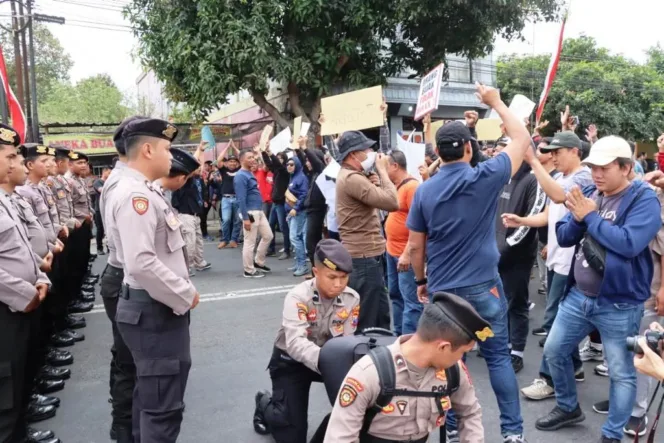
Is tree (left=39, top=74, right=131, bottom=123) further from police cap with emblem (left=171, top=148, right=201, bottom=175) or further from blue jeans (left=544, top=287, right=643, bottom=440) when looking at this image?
blue jeans (left=544, top=287, right=643, bottom=440)

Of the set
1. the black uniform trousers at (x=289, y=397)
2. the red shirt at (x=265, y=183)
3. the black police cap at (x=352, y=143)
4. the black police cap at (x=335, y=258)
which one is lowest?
the black uniform trousers at (x=289, y=397)

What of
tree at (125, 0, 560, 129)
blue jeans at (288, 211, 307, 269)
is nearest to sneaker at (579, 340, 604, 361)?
blue jeans at (288, 211, 307, 269)

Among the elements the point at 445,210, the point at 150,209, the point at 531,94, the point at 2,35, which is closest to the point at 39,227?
the point at 150,209

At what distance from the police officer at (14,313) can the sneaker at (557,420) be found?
126 inches

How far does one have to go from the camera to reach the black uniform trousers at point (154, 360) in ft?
8.73

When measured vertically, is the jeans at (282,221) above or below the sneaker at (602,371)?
above

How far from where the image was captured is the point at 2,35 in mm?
29297

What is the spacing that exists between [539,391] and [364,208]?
75.4 inches

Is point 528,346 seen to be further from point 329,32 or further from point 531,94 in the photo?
point 531,94

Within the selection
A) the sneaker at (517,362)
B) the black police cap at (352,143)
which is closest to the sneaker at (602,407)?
the sneaker at (517,362)

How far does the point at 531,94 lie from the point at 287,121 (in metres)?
16.1

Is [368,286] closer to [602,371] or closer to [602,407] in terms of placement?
[602,407]

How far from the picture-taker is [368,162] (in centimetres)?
446

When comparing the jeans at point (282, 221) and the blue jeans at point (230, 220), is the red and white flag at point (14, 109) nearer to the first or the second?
the blue jeans at point (230, 220)
